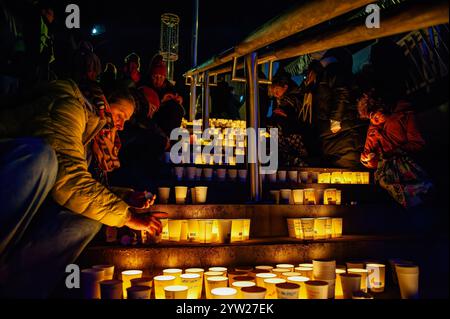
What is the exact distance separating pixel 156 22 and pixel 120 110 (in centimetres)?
984

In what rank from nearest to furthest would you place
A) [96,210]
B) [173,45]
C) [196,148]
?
[96,210]
[196,148]
[173,45]

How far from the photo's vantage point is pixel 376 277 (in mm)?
2529


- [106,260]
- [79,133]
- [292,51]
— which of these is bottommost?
[106,260]

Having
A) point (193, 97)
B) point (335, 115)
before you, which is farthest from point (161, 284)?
point (193, 97)

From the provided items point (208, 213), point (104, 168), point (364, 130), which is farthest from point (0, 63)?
point (364, 130)

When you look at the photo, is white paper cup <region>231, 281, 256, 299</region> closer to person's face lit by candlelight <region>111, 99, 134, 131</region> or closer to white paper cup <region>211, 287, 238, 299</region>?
white paper cup <region>211, 287, 238, 299</region>

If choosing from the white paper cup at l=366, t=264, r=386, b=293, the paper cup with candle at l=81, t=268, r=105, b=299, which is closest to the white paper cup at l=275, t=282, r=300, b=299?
the white paper cup at l=366, t=264, r=386, b=293

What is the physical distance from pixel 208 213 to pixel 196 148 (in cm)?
154

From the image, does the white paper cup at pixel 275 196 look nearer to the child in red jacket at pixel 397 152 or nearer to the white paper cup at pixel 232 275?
the white paper cup at pixel 232 275

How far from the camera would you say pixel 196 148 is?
4.56 meters

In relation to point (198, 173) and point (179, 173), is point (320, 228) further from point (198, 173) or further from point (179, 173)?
point (179, 173)

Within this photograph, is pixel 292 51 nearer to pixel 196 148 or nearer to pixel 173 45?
pixel 196 148

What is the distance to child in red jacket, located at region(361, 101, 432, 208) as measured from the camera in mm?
3592

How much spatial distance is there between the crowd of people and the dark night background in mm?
2889
